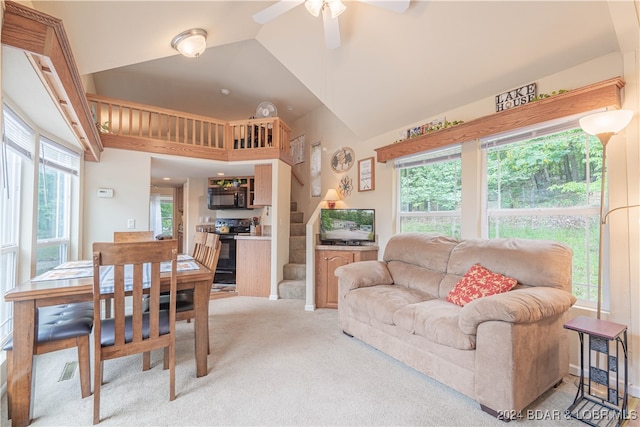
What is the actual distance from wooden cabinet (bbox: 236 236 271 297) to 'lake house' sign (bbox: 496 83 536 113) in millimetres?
3471

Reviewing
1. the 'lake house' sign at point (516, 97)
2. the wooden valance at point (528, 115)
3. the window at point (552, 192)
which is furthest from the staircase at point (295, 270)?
the 'lake house' sign at point (516, 97)

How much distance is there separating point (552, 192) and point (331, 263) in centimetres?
243

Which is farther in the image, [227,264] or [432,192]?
[227,264]

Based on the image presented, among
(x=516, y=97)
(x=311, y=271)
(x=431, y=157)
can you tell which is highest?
(x=516, y=97)

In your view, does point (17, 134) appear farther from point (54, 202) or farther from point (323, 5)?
point (323, 5)

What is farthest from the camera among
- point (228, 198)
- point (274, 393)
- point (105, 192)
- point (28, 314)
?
point (228, 198)

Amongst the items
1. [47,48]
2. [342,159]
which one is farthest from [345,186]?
[47,48]

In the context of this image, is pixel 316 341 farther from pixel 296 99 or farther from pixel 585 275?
pixel 296 99

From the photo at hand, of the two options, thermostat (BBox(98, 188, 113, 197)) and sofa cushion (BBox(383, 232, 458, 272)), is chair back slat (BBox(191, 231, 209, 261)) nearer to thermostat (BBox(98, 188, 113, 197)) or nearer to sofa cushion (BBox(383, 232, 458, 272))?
thermostat (BBox(98, 188, 113, 197))

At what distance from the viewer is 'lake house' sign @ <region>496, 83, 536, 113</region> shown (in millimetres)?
2441

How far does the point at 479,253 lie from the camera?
2.48 m

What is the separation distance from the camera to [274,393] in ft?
6.31

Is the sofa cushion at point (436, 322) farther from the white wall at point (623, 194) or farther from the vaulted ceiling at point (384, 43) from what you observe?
the vaulted ceiling at point (384, 43)

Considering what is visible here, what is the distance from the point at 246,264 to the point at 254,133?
2214 millimetres
